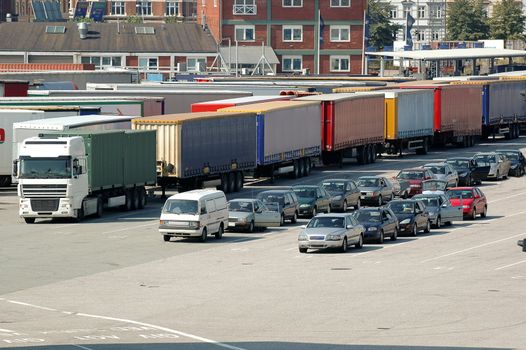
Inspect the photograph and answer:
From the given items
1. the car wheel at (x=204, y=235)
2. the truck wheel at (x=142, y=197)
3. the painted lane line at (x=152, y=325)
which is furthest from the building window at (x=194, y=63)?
the painted lane line at (x=152, y=325)

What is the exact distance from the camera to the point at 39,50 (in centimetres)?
14800

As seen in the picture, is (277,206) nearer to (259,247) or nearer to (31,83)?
(259,247)

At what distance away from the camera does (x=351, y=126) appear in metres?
84.4

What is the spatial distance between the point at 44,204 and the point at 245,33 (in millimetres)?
97794

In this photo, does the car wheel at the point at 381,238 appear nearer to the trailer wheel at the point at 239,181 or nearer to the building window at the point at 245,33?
the trailer wheel at the point at 239,181

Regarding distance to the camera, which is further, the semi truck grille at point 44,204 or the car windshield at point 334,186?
the car windshield at point 334,186

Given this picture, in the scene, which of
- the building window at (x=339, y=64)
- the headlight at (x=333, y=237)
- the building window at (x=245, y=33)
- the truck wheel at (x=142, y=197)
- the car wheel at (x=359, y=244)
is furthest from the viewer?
the building window at (x=339, y=64)

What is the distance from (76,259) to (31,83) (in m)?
57.0

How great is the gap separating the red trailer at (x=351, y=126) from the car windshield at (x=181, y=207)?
29105 mm

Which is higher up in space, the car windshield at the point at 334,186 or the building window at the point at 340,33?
the building window at the point at 340,33

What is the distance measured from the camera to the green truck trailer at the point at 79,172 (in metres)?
58.6

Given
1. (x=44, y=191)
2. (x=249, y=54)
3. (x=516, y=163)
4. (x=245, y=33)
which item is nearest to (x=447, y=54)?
(x=249, y=54)

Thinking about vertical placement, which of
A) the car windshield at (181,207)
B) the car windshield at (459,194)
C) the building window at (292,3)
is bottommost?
the car windshield at (459,194)

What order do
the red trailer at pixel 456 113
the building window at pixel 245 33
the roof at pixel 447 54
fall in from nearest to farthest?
the red trailer at pixel 456 113
the roof at pixel 447 54
the building window at pixel 245 33
